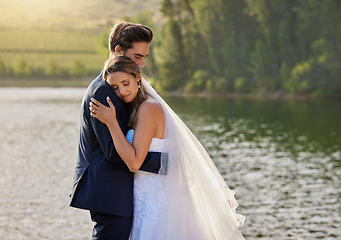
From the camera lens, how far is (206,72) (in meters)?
72.7

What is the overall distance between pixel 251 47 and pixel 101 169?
7170cm

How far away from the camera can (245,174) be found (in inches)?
693

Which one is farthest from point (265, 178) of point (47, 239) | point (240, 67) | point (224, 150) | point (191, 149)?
point (240, 67)

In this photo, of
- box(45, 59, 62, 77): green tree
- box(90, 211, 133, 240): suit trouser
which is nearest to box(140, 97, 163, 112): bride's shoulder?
box(90, 211, 133, 240): suit trouser

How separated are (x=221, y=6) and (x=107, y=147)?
233 feet

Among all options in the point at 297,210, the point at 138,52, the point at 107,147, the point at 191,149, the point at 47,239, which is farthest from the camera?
the point at 297,210

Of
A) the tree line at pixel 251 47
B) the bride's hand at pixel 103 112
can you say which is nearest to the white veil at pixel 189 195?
the bride's hand at pixel 103 112

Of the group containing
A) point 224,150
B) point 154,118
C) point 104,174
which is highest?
point 154,118

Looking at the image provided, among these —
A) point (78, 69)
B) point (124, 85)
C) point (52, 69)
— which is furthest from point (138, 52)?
point (78, 69)

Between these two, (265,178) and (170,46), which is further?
(170,46)

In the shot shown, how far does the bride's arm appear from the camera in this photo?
3188mm

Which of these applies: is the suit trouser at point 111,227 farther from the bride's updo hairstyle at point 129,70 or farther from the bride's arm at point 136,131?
the bride's updo hairstyle at point 129,70

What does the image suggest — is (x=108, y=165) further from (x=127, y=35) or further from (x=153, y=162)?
(x=127, y=35)

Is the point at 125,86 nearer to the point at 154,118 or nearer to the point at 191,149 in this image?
the point at 154,118
